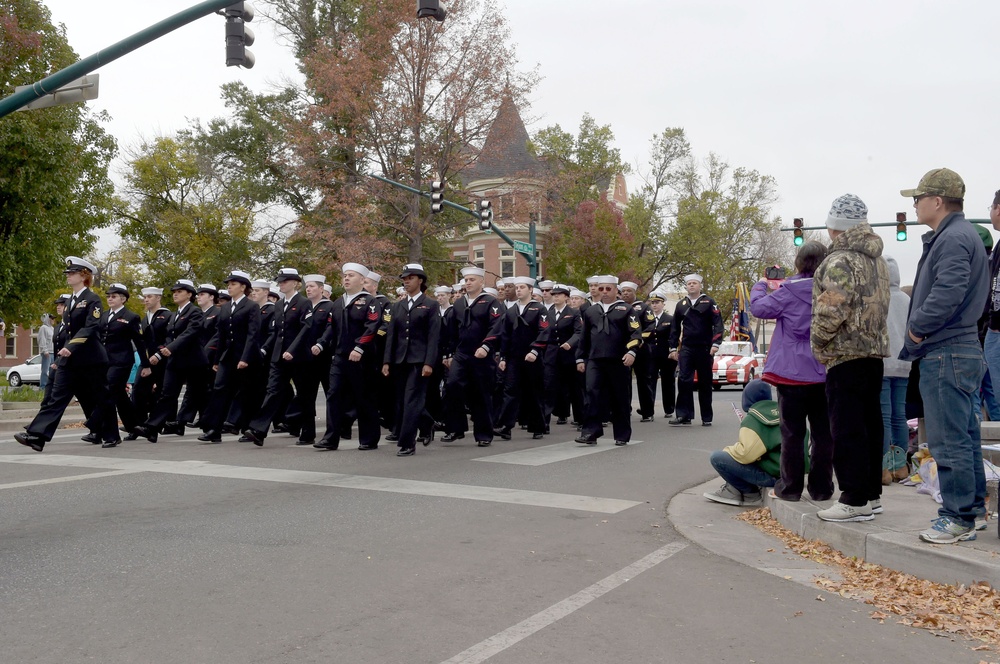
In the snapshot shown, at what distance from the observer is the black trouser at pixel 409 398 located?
10.9m

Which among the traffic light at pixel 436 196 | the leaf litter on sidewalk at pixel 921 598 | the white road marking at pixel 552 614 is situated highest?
the traffic light at pixel 436 196

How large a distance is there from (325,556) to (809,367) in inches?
138

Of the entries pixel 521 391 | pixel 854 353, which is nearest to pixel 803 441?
pixel 854 353

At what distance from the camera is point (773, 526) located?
22.1 ft

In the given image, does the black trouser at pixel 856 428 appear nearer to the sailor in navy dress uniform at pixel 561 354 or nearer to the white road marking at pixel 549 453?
the white road marking at pixel 549 453

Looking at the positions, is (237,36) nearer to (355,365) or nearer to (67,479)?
(355,365)

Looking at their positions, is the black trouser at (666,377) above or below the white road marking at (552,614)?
above

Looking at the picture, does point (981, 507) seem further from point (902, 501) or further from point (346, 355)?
point (346, 355)

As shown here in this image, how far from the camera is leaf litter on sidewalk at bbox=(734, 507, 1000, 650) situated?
14.5ft

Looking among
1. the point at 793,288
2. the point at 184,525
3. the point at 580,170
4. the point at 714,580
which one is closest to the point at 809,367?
the point at 793,288

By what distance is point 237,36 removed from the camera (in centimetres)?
1335

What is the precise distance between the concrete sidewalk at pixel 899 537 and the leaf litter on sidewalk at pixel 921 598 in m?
0.05

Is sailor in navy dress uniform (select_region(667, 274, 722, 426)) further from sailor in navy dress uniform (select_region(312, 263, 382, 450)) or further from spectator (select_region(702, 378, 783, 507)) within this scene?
spectator (select_region(702, 378, 783, 507))

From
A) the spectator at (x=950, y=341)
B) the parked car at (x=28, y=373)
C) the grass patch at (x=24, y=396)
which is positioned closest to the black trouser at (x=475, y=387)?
the spectator at (x=950, y=341)
